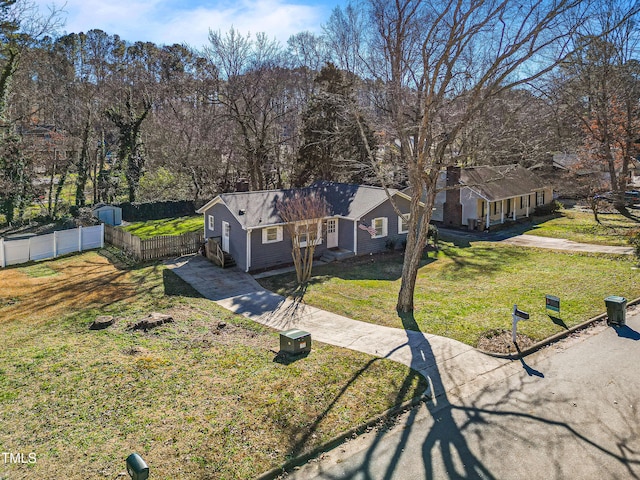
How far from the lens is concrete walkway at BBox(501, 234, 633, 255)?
2188 centimetres

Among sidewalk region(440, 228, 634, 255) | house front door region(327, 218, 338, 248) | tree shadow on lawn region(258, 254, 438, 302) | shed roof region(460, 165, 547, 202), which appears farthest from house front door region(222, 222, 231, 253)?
shed roof region(460, 165, 547, 202)

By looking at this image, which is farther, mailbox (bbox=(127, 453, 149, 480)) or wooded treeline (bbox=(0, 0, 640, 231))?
wooded treeline (bbox=(0, 0, 640, 231))

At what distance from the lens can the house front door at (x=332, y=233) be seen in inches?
877

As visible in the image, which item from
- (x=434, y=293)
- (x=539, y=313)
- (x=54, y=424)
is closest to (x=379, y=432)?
(x=54, y=424)

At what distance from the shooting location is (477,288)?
16.6 m

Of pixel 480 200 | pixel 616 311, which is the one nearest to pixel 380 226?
pixel 480 200

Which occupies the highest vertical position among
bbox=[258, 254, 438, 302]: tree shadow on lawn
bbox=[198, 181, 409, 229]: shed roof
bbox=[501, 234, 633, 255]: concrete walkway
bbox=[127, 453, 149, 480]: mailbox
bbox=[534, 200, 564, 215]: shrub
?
bbox=[198, 181, 409, 229]: shed roof

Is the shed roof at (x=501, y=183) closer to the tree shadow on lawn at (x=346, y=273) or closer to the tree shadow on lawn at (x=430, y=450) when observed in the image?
the tree shadow on lawn at (x=346, y=273)

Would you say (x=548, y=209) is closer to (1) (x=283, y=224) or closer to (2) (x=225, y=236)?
(1) (x=283, y=224)

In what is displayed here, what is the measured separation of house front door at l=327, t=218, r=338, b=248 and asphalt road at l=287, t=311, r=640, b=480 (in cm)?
1321

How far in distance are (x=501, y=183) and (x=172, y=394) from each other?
2912 centimetres

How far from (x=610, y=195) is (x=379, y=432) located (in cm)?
3380

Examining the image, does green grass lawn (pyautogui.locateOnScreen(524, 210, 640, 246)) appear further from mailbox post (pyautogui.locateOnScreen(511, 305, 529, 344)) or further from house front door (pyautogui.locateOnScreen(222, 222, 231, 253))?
house front door (pyautogui.locateOnScreen(222, 222, 231, 253))

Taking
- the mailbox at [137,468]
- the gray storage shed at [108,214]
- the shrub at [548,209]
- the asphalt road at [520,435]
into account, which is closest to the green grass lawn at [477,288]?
the asphalt road at [520,435]
